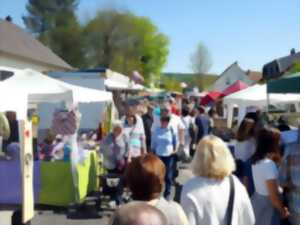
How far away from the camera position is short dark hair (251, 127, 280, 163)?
16.8 ft

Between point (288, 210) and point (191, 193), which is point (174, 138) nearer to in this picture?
point (288, 210)

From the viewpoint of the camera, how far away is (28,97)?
9789mm

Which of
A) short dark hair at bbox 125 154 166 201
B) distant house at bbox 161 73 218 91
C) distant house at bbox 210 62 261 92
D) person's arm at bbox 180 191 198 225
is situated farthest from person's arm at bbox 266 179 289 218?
distant house at bbox 161 73 218 91

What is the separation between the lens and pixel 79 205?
31.7 ft

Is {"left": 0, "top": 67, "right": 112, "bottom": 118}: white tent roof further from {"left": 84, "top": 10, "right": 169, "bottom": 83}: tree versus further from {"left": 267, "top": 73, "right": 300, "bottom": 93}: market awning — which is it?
{"left": 84, "top": 10, "right": 169, "bottom": 83}: tree

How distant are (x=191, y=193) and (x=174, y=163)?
6685mm

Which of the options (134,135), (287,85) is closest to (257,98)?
(134,135)

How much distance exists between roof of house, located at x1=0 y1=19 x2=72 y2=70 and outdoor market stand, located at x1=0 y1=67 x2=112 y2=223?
19.1m

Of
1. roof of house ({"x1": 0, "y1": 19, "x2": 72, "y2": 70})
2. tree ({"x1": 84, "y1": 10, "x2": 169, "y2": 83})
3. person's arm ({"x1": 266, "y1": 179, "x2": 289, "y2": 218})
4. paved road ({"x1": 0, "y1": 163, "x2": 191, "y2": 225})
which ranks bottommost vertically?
paved road ({"x1": 0, "y1": 163, "x2": 191, "y2": 225})

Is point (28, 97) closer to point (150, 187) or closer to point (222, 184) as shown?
point (222, 184)

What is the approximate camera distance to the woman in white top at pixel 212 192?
410 cm

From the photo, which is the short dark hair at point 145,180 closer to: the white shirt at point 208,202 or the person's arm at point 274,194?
the white shirt at point 208,202

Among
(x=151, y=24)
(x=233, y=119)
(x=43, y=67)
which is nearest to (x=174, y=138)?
(x=233, y=119)

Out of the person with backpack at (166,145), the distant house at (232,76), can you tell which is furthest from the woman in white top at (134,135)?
the distant house at (232,76)
